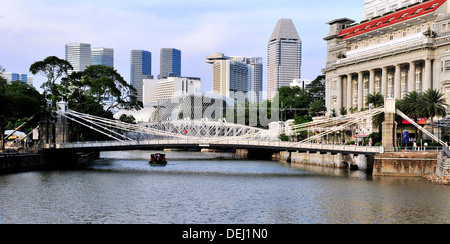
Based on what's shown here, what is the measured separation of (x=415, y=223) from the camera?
42.2 m

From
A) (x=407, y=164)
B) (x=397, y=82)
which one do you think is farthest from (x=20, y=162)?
(x=397, y=82)

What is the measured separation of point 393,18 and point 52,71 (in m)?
63.0

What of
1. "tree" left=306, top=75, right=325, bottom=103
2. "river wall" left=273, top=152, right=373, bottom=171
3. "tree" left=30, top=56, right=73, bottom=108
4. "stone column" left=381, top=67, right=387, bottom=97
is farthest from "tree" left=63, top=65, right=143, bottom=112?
"tree" left=306, top=75, right=325, bottom=103

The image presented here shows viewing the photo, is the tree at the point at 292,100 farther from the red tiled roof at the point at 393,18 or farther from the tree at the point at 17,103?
the tree at the point at 17,103

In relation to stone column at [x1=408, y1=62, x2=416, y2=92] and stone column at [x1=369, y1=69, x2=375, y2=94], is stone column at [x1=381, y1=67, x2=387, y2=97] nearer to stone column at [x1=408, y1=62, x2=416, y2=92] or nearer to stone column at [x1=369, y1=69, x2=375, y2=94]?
stone column at [x1=369, y1=69, x2=375, y2=94]

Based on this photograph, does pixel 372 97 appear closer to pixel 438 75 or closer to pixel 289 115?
pixel 438 75

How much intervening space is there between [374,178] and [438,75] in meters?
35.2

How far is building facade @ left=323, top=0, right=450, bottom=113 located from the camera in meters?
97.2

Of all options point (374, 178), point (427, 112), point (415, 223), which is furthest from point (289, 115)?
point (415, 223)

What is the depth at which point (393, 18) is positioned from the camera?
112 meters

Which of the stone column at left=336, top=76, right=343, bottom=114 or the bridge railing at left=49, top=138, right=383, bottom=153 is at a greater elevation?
the stone column at left=336, top=76, right=343, bottom=114

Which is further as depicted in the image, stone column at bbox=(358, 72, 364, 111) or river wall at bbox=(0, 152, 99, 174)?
stone column at bbox=(358, 72, 364, 111)

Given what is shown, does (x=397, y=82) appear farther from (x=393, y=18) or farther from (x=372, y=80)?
(x=393, y=18)
